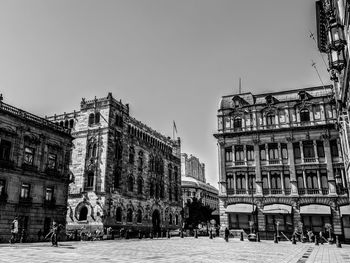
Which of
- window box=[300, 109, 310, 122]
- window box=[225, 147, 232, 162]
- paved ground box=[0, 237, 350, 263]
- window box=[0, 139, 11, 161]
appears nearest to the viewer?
paved ground box=[0, 237, 350, 263]

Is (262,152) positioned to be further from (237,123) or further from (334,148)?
(334,148)

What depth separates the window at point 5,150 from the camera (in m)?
29.6

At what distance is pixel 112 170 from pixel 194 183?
73008 millimetres

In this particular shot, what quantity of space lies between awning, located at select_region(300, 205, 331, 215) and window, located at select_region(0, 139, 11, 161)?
3261 cm

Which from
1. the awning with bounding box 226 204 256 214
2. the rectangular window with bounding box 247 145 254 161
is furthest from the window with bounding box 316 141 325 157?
the awning with bounding box 226 204 256 214

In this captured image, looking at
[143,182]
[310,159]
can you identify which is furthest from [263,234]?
[143,182]

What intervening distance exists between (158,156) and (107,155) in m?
16.2

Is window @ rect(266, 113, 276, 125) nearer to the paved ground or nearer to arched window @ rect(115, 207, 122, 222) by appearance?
the paved ground

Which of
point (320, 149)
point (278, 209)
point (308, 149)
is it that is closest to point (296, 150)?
point (308, 149)

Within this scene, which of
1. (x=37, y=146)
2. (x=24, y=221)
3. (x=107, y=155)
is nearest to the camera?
(x=24, y=221)

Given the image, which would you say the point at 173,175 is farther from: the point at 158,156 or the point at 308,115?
the point at 308,115

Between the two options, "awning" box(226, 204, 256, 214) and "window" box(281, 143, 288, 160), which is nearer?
"awning" box(226, 204, 256, 214)

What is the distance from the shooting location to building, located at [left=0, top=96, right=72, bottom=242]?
96.4ft

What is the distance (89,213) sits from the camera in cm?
4344
